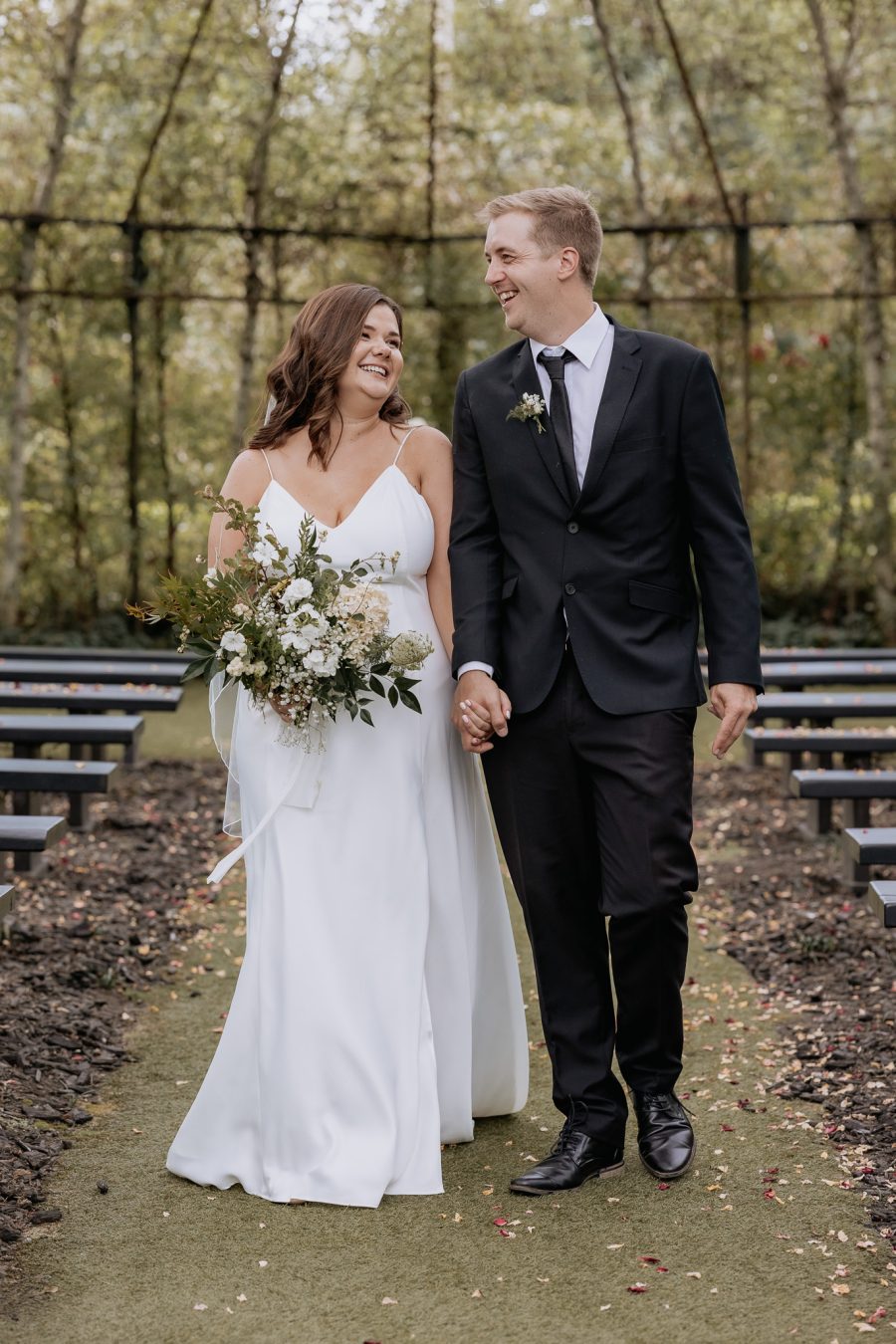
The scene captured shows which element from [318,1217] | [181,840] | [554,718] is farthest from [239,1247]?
[181,840]

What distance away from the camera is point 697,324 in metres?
12.0

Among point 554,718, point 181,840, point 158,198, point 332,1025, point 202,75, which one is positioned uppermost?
point 202,75

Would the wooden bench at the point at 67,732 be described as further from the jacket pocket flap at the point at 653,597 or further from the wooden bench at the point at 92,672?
the jacket pocket flap at the point at 653,597

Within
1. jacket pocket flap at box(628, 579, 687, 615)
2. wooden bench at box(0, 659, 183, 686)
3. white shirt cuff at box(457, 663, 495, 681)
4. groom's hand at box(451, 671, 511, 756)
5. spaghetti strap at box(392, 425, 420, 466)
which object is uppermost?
spaghetti strap at box(392, 425, 420, 466)

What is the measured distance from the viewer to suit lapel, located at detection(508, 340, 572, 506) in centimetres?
342

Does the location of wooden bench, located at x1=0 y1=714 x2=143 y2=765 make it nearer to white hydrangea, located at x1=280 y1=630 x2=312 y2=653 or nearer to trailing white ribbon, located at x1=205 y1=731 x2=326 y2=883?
trailing white ribbon, located at x1=205 y1=731 x2=326 y2=883

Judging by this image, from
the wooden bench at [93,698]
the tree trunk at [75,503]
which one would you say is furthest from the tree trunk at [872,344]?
the wooden bench at [93,698]

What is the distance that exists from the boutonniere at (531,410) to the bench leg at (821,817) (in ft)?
11.8

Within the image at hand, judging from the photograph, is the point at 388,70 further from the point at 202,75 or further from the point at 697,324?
the point at 697,324

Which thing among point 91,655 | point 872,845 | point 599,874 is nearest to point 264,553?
point 599,874

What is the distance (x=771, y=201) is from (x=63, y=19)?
5380 millimetres

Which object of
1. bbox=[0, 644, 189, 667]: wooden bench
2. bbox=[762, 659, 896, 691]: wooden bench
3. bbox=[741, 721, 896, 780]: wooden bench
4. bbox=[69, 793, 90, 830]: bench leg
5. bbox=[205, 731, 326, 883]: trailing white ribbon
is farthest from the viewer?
bbox=[0, 644, 189, 667]: wooden bench

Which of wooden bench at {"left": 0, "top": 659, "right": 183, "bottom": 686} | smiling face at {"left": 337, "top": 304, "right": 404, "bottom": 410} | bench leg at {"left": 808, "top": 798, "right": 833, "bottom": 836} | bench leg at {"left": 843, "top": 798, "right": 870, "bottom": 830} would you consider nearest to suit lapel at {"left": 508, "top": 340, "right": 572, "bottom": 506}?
smiling face at {"left": 337, "top": 304, "right": 404, "bottom": 410}

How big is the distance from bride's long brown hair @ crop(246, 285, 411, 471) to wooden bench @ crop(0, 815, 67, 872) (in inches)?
48.9
